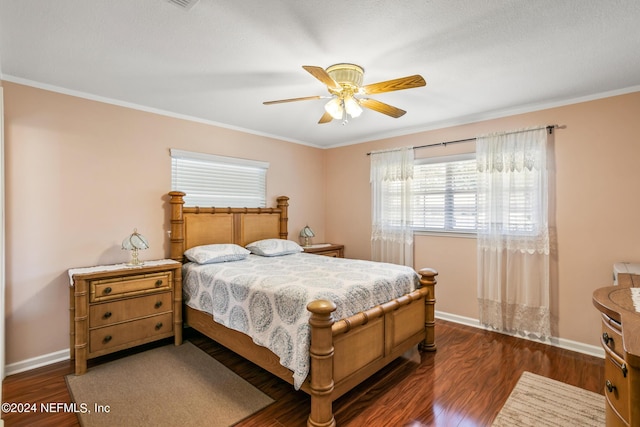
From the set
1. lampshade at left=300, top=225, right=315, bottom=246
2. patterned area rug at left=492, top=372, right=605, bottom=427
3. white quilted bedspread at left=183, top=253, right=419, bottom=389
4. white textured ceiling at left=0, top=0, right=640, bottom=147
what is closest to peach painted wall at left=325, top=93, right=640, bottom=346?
white textured ceiling at left=0, top=0, right=640, bottom=147

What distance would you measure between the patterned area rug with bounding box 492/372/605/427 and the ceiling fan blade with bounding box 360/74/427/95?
2253 millimetres

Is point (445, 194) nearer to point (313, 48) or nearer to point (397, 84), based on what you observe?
point (397, 84)

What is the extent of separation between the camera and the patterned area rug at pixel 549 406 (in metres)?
2.00

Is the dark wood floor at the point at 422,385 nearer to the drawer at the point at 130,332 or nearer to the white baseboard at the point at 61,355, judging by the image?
the white baseboard at the point at 61,355

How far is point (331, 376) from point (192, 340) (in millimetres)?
1966

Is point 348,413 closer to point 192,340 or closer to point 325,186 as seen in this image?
point 192,340

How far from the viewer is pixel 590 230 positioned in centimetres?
298

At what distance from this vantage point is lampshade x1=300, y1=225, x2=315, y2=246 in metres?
4.67

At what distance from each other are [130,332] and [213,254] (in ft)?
3.30

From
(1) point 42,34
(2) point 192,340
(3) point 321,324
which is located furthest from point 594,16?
(2) point 192,340

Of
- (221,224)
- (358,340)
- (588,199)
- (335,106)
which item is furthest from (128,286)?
(588,199)

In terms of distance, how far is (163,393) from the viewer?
2312 millimetres

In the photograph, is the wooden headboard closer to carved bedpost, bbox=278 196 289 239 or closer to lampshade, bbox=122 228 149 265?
carved bedpost, bbox=278 196 289 239

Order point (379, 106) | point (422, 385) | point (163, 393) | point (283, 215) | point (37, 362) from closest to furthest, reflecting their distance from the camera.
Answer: point (163, 393)
point (422, 385)
point (379, 106)
point (37, 362)
point (283, 215)
